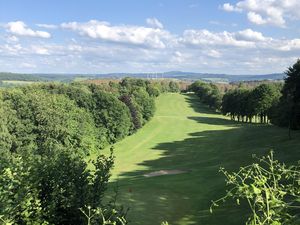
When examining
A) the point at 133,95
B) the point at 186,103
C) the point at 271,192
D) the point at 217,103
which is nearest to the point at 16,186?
the point at 271,192

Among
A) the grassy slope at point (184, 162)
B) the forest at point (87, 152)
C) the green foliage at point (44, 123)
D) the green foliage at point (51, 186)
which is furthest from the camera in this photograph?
the green foliage at point (44, 123)

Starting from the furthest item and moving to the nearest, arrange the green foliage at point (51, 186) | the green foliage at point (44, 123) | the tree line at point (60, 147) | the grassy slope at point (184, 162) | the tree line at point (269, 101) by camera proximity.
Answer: the green foliage at point (44, 123) < the tree line at point (269, 101) < the grassy slope at point (184, 162) < the tree line at point (60, 147) < the green foliage at point (51, 186)

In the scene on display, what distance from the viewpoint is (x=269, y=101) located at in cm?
9531

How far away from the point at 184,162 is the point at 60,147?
1520 inches

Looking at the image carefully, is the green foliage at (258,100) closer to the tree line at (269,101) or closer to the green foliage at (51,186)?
the tree line at (269,101)

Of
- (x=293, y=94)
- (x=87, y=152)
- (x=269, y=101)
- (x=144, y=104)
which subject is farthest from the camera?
(x=144, y=104)

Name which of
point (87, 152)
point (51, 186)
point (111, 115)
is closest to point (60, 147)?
point (51, 186)

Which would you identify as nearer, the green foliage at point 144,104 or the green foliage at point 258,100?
the green foliage at point 258,100

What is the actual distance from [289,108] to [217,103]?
8566 cm

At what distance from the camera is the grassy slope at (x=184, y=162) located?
1037 inches

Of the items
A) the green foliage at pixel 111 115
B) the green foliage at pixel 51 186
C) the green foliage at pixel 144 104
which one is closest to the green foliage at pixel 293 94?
the green foliage at pixel 111 115

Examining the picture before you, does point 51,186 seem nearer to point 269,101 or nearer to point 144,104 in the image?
point 269,101

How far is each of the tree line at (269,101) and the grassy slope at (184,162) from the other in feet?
11.6

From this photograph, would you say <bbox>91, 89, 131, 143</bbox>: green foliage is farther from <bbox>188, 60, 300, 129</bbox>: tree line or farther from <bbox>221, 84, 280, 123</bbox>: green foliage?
<bbox>221, 84, 280, 123</bbox>: green foliage
